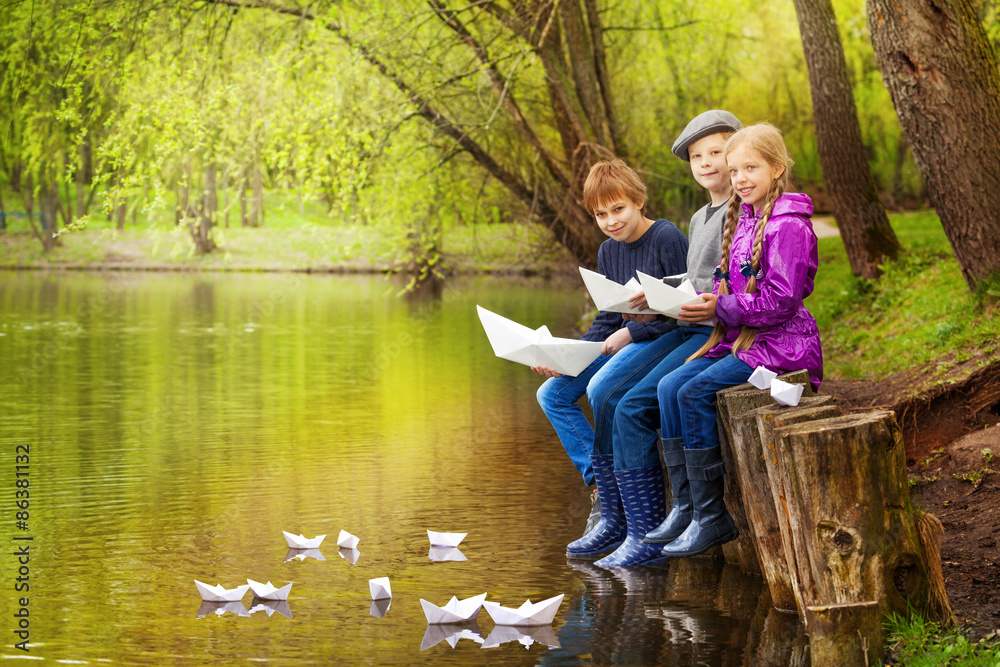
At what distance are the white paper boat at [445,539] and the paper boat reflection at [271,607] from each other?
1027 millimetres

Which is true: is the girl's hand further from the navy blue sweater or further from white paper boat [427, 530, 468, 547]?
white paper boat [427, 530, 468, 547]

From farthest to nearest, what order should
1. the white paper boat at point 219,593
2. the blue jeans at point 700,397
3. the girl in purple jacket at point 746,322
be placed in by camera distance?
1. the blue jeans at point 700,397
2. the girl in purple jacket at point 746,322
3. the white paper boat at point 219,593

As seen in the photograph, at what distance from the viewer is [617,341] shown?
5207 millimetres

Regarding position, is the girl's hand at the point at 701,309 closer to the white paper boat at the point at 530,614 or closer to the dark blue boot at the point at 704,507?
the dark blue boot at the point at 704,507

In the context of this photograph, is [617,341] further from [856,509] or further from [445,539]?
[856,509]

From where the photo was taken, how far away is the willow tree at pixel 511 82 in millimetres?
13109

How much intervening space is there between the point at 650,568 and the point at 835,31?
854cm

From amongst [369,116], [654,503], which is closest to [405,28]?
[369,116]

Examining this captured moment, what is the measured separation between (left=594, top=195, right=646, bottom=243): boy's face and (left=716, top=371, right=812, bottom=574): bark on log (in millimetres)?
1075

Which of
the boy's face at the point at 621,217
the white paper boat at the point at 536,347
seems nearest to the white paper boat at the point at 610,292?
the white paper boat at the point at 536,347

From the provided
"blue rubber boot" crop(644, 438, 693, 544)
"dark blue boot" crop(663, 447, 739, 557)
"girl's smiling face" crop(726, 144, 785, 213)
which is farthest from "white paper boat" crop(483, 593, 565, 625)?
"girl's smiling face" crop(726, 144, 785, 213)

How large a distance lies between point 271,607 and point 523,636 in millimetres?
1019

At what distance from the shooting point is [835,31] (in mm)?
11781

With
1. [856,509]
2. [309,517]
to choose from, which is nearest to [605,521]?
[309,517]
